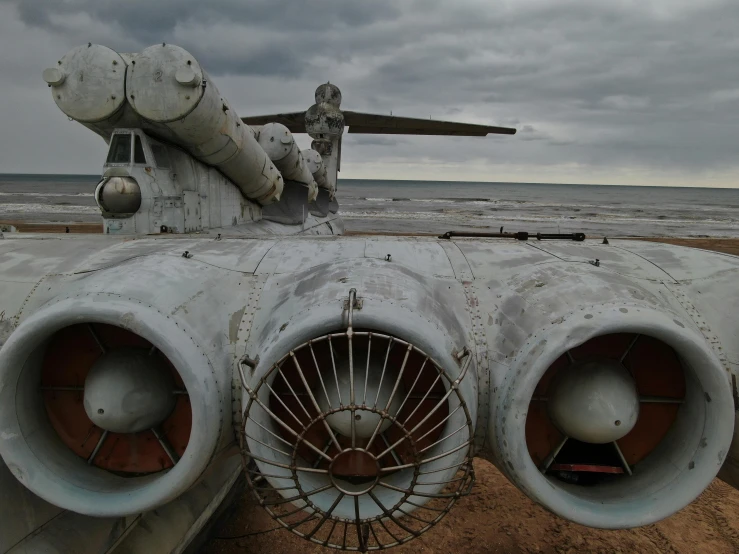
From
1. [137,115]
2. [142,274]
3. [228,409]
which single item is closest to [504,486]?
[228,409]

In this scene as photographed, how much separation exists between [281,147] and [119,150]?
13.2ft

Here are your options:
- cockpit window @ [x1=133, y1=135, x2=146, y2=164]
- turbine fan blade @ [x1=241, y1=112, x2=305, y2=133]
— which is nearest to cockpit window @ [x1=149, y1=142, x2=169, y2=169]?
cockpit window @ [x1=133, y1=135, x2=146, y2=164]

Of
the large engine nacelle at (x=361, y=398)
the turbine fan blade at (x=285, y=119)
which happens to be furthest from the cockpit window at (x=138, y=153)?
the turbine fan blade at (x=285, y=119)

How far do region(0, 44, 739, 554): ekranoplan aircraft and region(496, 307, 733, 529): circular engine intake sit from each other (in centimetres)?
1

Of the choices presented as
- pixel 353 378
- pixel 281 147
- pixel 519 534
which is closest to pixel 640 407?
pixel 353 378

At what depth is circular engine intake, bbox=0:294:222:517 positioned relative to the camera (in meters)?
2.71

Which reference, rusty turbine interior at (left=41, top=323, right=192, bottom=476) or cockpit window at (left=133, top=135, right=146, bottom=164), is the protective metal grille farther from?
cockpit window at (left=133, top=135, right=146, bottom=164)

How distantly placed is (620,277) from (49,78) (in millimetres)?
6452

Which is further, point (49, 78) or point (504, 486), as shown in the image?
point (504, 486)

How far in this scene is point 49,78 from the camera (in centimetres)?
546

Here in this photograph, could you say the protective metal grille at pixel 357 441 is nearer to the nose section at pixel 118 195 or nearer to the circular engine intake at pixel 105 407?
the circular engine intake at pixel 105 407

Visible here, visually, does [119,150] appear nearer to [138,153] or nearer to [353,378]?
[138,153]

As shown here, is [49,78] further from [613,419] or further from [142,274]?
[613,419]

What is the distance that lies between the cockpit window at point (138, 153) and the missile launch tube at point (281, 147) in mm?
3696
